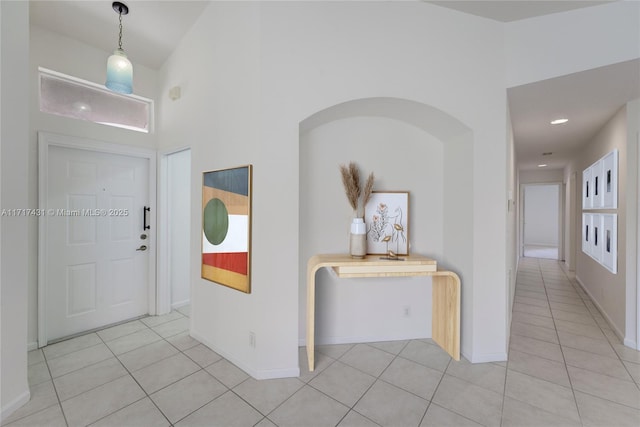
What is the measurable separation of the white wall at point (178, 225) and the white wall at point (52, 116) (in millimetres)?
501

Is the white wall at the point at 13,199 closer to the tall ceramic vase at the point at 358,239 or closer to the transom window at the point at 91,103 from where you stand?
the transom window at the point at 91,103

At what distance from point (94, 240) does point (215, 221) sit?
1536 mm

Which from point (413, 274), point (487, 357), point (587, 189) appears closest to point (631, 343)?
point (487, 357)

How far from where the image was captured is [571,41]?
7.49 feet

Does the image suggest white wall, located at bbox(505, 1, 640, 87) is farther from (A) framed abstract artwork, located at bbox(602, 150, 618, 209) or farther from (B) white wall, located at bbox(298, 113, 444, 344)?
(A) framed abstract artwork, located at bbox(602, 150, 618, 209)

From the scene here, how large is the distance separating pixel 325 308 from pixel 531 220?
10.9 m

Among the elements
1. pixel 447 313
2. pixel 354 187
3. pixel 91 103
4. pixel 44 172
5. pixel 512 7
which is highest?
pixel 512 7

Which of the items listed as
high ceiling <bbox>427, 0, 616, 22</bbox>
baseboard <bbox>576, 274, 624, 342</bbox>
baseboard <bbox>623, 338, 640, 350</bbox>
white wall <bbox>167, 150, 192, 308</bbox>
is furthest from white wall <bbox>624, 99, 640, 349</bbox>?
white wall <bbox>167, 150, 192, 308</bbox>

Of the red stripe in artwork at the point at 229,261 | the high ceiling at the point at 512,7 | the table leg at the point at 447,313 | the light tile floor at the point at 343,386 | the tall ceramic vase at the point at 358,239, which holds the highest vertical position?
the high ceiling at the point at 512,7

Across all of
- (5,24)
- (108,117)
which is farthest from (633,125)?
(108,117)

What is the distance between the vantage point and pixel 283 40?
84.0 inches

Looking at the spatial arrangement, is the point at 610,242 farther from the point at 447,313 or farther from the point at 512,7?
the point at 512,7

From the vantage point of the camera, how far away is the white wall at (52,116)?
8.43ft

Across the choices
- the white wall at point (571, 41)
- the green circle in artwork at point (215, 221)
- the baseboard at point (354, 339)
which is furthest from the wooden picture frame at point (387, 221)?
the white wall at point (571, 41)
